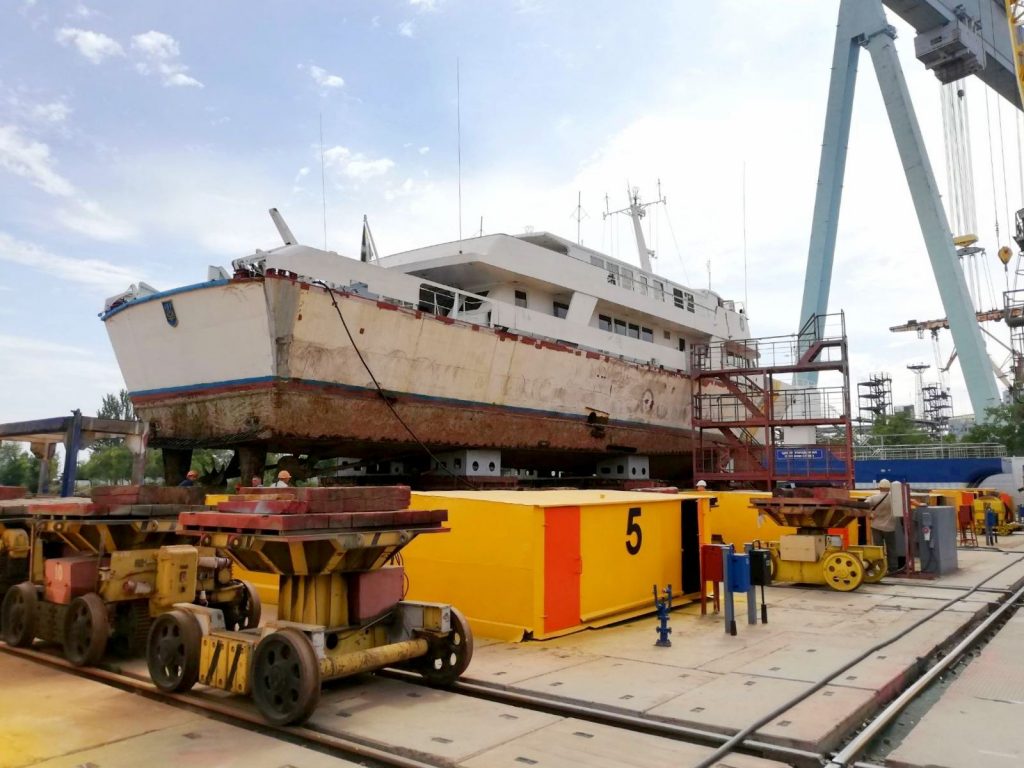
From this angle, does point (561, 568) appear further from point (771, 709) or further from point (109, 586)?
point (109, 586)

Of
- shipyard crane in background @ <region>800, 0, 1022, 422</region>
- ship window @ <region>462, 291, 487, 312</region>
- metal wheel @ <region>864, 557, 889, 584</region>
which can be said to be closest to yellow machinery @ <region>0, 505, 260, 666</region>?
metal wheel @ <region>864, 557, 889, 584</region>

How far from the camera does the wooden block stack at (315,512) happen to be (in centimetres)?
453

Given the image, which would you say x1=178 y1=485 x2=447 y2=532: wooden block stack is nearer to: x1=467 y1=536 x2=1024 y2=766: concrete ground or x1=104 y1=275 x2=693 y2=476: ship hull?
x1=467 y1=536 x2=1024 y2=766: concrete ground

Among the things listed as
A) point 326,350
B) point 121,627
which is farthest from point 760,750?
point 326,350

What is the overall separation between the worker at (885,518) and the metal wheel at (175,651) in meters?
9.32

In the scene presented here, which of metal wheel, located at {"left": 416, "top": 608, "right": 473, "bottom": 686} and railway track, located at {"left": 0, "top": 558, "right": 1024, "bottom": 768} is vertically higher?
metal wheel, located at {"left": 416, "top": 608, "right": 473, "bottom": 686}

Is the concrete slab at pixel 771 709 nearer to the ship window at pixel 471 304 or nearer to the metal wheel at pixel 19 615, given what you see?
the metal wheel at pixel 19 615

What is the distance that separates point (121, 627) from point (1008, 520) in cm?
2523

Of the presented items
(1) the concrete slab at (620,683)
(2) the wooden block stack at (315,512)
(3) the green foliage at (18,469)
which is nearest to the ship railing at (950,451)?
(1) the concrete slab at (620,683)

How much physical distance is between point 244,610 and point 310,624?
2011 millimetres

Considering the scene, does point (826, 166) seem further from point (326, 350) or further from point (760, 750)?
point (760, 750)

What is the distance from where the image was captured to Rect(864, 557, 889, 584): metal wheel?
1052 centimetres

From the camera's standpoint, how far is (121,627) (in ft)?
20.6

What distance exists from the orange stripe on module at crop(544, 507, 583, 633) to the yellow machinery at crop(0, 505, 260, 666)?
8.75 ft
